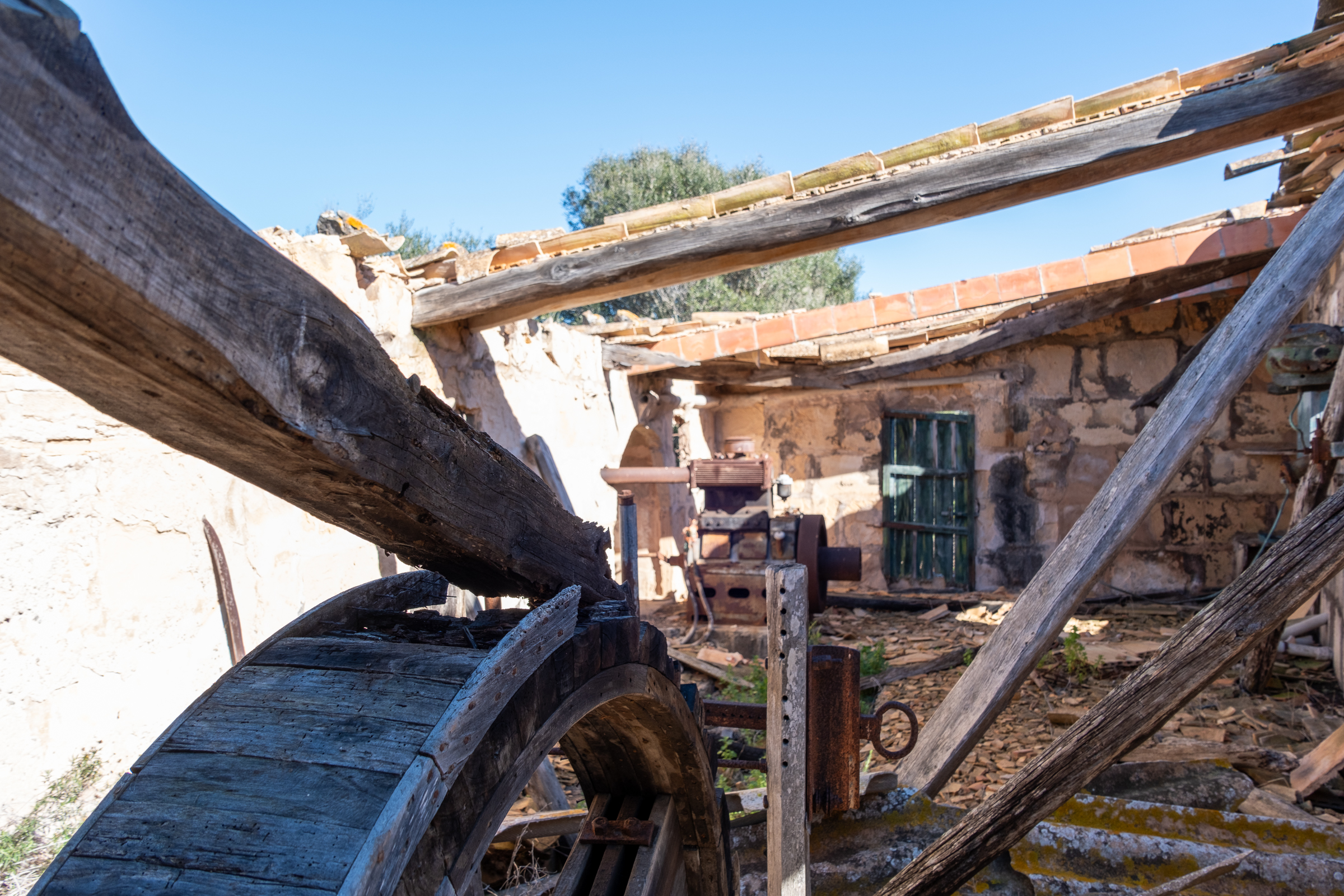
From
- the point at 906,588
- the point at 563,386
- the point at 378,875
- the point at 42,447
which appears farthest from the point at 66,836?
the point at 906,588

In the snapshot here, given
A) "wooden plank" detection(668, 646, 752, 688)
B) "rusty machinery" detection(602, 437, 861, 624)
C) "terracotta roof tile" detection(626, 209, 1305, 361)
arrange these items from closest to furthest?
"wooden plank" detection(668, 646, 752, 688) < "terracotta roof tile" detection(626, 209, 1305, 361) < "rusty machinery" detection(602, 437, 861, 624)

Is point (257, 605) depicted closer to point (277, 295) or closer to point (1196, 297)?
point (277, 295)

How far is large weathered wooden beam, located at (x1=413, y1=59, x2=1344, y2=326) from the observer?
3152 millimetres

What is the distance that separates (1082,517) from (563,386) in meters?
4.01

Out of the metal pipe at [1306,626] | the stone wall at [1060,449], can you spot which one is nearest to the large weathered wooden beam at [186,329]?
the metal pipe at [1306,626]

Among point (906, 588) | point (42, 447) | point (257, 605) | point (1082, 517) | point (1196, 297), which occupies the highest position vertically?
point (1196, 297)

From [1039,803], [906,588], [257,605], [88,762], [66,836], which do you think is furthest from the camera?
[906,588]

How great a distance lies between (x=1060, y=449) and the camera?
725cm

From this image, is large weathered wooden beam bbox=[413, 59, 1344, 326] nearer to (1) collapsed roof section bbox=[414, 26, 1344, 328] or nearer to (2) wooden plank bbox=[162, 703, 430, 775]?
(1) collapsed roof section bbox=[414, 26, 1344, 328]

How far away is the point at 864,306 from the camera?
6.06m

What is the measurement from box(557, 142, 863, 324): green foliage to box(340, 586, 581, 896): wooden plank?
13.8 meters

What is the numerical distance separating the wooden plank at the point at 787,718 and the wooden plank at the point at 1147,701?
356 mm

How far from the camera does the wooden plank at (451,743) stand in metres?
0.82

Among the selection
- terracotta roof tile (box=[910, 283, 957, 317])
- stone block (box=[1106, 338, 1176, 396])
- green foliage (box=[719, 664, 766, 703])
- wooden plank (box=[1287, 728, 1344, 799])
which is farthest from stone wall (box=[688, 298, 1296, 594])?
wooden plank (box=[1287, 728, 1344, 799])
